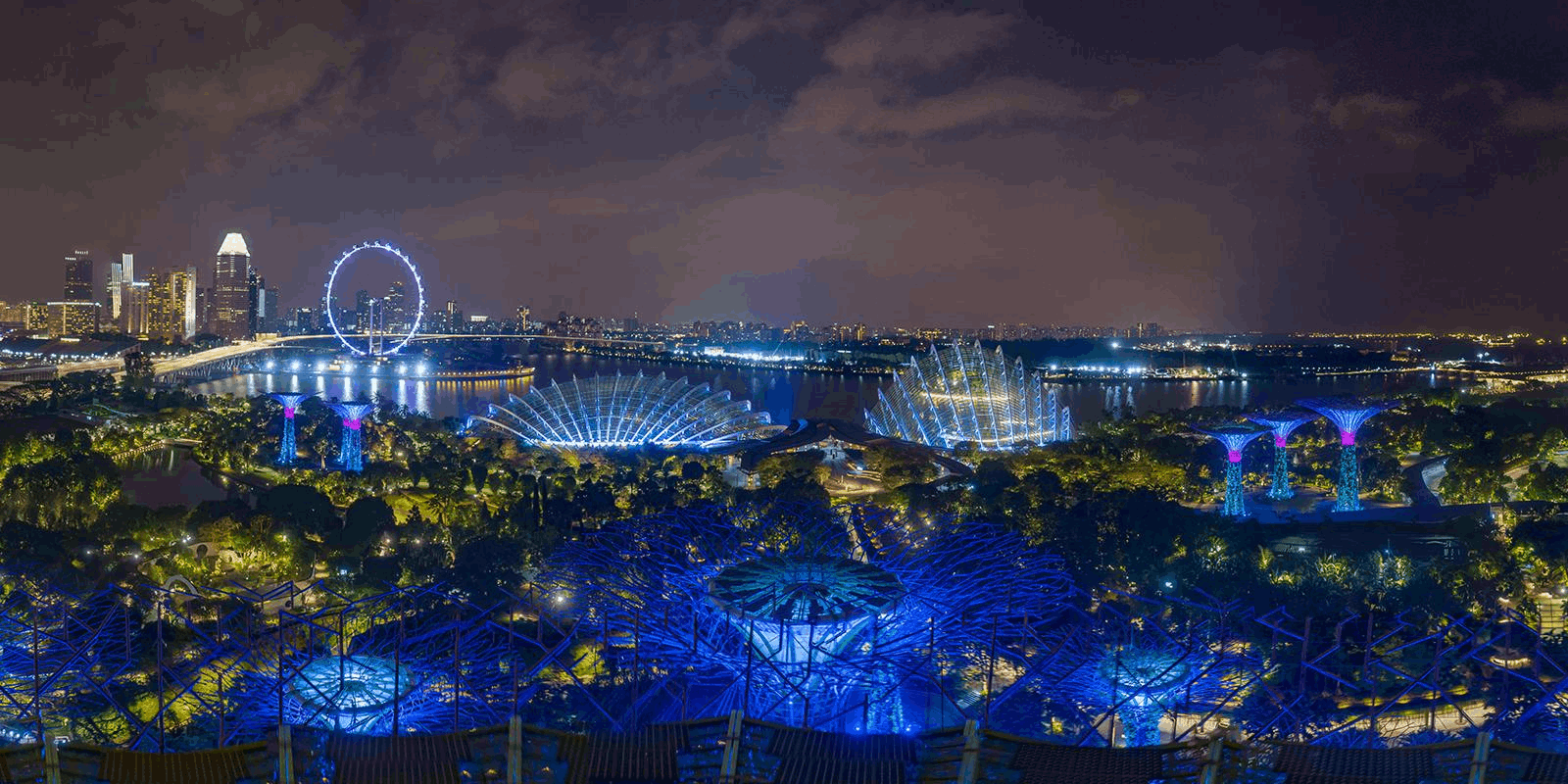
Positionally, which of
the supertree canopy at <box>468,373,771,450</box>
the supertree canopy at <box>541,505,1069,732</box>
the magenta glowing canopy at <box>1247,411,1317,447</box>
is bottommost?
the supertree canopy at <box>541,505,1069,732</box>

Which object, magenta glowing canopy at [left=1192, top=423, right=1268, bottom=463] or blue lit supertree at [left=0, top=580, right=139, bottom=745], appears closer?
blue lit supertree at [left=0, top=580, right=139, bottom=745]

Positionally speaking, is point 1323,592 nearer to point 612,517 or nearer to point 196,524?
point 612,517

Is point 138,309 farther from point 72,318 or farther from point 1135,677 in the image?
point 1135,677

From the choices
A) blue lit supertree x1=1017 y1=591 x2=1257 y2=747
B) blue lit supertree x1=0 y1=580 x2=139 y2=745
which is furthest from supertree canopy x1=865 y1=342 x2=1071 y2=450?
blue lit supertree x1=0 y1=580 x2=139 y2=745

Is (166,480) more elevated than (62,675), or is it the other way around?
(62,675)

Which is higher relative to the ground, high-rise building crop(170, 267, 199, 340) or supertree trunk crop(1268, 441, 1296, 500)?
high-rise building crop(170, 267, 199, 340)

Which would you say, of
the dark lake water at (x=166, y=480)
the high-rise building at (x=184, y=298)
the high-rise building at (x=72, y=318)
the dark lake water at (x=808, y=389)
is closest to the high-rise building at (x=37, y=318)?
the high-rise building at (x=72, y=318)

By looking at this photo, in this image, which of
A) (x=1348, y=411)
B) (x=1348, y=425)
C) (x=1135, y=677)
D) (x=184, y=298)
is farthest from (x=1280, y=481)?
(x=184, y=298)

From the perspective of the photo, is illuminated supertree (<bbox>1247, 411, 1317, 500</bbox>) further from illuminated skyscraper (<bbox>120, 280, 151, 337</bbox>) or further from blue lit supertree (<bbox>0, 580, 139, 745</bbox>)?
illuminated skyscraper (<bbox>120, 280, 151, 337</bbox>)
